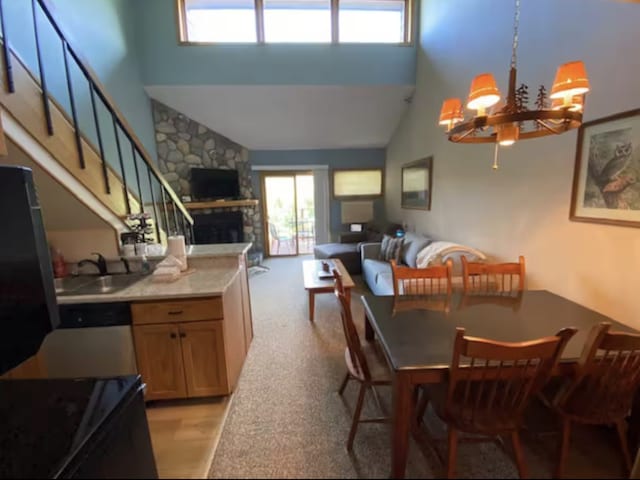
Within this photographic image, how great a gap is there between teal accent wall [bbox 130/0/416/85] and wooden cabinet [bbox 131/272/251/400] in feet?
12.2

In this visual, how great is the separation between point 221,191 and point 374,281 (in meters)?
3.48

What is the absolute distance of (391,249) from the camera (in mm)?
4184

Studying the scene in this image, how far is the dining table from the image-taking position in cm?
112

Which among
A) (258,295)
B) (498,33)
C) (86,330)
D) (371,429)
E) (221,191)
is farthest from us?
(221,191)

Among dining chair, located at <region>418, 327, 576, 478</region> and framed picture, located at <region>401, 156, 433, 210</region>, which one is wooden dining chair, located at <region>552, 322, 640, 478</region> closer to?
dining chair, located at <region>418, 327, 576, 478</region>

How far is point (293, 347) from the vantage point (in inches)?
104

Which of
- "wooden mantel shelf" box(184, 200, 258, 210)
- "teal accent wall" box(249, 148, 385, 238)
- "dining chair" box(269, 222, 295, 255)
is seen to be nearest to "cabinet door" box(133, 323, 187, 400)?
"wooden mantel shelf" box(184, 200, 258, 210)

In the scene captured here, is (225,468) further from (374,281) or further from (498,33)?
(498,33)

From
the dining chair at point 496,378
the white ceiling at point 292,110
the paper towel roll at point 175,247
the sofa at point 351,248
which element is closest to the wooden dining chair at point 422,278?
the dining chair at point 496,378

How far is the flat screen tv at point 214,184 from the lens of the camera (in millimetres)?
5320

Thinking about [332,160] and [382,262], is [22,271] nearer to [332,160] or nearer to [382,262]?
[382,262]

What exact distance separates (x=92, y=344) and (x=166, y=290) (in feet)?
1.70

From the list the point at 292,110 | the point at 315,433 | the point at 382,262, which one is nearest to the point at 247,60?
the point at 292,110

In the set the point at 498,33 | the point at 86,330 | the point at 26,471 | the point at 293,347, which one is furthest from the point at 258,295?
the point at 498,33
